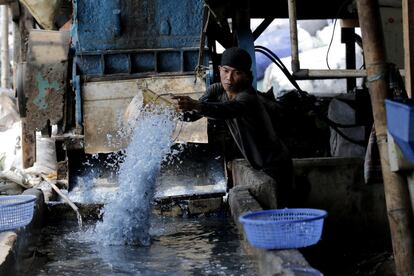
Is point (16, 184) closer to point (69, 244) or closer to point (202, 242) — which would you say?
point (69, 244)

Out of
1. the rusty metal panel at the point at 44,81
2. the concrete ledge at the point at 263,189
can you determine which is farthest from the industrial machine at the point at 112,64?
the concrete ledge at the point at 263,189

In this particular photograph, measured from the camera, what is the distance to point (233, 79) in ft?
19.0

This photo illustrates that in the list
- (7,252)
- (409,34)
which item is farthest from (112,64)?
(409,34)

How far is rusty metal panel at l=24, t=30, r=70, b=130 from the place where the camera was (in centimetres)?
783

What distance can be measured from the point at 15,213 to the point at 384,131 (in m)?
2.76

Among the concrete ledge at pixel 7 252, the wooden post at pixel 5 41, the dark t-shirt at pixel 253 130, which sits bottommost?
the concrete ledge at pixel 7 252

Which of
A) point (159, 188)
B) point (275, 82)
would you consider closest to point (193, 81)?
point (159, 188)

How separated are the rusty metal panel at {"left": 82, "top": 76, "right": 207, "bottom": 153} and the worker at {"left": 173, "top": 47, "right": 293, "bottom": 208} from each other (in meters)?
1.50

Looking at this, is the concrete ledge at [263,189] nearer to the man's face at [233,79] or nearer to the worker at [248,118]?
the worker at [248,118]

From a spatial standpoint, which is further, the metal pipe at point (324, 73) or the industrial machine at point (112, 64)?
the industrial machine at point (112, 64)

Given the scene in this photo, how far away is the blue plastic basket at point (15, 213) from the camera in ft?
16.1

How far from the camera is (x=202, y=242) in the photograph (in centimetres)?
620

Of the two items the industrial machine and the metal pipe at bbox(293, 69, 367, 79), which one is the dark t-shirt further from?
the industrial machine

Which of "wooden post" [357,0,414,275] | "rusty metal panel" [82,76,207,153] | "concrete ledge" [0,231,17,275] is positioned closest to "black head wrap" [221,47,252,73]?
"wooden post" [357,0,414,275]
